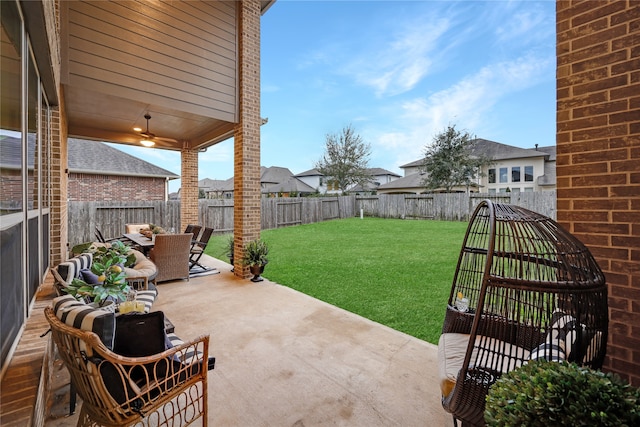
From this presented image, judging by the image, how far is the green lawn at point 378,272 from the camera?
379cm


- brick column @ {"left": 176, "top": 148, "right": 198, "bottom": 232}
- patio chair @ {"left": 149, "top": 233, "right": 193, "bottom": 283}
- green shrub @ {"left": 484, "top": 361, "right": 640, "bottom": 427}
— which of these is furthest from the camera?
brick column @ {"left": 176, "top": 148, "right": 198, "bottom": 232}

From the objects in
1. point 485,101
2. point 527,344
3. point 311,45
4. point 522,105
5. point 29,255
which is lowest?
point 527,344

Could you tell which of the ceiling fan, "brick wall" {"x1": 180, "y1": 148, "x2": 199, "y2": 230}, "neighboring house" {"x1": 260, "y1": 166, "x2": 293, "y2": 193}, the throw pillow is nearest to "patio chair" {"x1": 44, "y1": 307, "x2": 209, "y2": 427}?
the throw pillow

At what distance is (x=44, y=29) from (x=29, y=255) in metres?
1.73

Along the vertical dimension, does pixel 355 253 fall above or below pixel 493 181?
below

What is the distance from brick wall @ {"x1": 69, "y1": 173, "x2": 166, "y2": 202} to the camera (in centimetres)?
1185

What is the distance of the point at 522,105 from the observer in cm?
1349

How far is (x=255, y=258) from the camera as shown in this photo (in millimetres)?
5297

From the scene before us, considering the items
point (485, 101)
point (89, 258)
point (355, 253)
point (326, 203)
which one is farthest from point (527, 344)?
point (485, 101)

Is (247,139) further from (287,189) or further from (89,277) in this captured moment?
(287,189)

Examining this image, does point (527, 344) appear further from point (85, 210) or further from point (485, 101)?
point (485, 101)

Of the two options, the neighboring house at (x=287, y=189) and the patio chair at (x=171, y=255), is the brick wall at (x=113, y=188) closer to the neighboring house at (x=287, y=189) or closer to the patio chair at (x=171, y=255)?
the patio chair at (x=171, y=255)

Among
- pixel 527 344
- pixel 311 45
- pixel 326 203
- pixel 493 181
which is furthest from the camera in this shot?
pixel 493 181

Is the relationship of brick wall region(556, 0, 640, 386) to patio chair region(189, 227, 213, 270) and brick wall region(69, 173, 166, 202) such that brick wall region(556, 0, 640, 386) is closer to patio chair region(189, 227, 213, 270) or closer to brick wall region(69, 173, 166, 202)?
patio chair region(189, 227, 213, 270)
